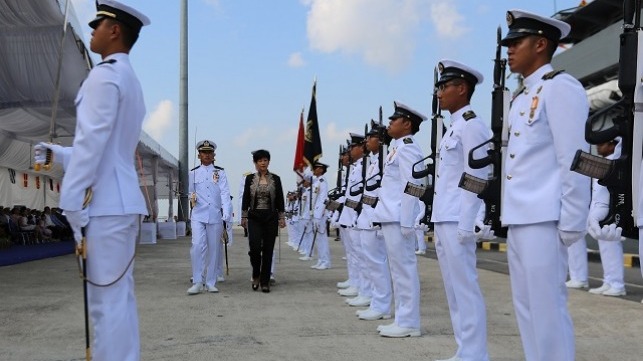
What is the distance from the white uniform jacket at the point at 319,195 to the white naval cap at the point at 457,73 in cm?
847

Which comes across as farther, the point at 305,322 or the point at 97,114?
the point at 305,322

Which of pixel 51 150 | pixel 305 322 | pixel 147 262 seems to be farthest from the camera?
pixel 147 262

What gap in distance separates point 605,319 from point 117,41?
17.3ft

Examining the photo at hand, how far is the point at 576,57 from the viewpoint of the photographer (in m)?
26.8

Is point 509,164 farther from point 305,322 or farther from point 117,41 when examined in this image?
point 305,322

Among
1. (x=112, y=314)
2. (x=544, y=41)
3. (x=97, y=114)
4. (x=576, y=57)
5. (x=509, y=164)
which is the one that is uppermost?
(x=576, y=57)

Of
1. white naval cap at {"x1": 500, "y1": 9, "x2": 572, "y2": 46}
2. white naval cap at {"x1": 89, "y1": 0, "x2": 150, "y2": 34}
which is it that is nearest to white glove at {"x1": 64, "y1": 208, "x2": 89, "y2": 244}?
white naval cap at {"x1": 89, "y1": 0, "x2": 150, "y2": 34}

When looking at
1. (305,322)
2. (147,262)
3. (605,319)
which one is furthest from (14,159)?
(605,319)

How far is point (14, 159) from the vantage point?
20.5 m

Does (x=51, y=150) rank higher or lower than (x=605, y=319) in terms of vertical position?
higher

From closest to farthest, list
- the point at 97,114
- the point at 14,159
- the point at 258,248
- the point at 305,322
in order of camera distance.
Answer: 1. the point at 97,114
2. the point at 305,322
3. the point at 258,248
4. the point at 14,159

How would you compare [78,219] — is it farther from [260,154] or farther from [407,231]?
[260,154]

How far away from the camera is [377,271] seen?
6738mm

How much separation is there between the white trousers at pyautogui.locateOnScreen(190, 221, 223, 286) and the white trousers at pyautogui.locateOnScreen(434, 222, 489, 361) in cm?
462
